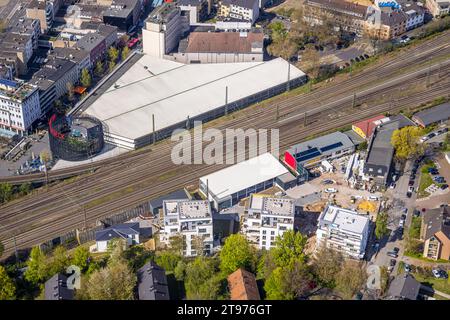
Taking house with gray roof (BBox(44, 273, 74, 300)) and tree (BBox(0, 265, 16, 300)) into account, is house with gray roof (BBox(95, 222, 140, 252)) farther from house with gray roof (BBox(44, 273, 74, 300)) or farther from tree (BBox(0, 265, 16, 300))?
tree (BBox(0, 265, 16, 300))

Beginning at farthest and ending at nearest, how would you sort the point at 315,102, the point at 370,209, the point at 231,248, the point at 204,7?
the point at 204,7
the point at 315,102
the point at 370,209
the point at 231,248

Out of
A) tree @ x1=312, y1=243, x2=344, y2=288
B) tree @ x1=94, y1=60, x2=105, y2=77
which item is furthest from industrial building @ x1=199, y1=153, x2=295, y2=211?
tree @ x1=94, y1=60, x2=105, y2=77

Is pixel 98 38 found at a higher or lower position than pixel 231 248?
higher

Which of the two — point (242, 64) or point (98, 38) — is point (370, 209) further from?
point (98, 38)

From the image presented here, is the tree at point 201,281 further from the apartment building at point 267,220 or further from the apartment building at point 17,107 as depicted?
the apartment building at point 17,107

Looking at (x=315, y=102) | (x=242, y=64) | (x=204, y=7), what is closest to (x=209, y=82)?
(x=242, y=64)

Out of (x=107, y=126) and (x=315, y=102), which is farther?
(x=315, y=102)

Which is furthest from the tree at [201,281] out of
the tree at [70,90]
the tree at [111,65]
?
the tree at [111,65]
